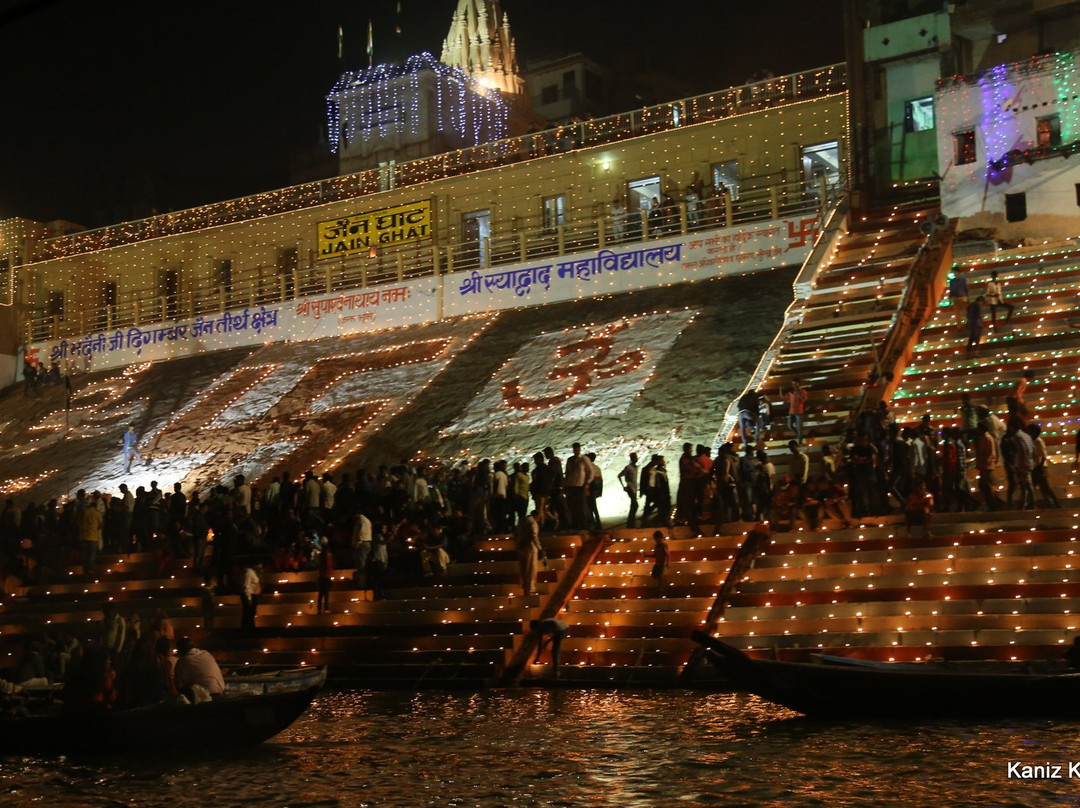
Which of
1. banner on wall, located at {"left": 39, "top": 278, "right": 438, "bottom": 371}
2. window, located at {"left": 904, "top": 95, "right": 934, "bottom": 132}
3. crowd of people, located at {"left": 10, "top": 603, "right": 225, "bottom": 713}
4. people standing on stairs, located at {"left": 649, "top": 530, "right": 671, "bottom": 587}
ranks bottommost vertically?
crowd of people, located at {"left": 10, "top": 603, "right": 225, "bottom": 713}

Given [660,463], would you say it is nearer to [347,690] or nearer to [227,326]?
[347,690]

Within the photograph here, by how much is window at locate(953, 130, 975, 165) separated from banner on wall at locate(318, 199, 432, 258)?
13437 mm

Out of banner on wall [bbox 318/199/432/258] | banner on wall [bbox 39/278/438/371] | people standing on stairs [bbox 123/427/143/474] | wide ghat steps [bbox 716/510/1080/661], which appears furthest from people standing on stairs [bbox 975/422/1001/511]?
banner on wall [bbox 318/199/432/258]

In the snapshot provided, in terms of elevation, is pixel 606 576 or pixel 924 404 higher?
pixel 924 404

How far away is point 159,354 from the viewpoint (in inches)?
1351

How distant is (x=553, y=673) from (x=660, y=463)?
12.9ft

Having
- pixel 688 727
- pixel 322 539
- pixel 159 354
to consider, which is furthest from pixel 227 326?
pixel 688 727

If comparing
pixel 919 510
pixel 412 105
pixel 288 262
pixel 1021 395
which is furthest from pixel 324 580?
pixel 412 105

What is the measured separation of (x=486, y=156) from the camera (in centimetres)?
3447

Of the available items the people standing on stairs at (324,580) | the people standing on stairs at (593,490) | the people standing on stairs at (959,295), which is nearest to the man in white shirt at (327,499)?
the people standing on stairs at (324,580)

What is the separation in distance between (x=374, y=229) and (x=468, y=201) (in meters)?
2.57

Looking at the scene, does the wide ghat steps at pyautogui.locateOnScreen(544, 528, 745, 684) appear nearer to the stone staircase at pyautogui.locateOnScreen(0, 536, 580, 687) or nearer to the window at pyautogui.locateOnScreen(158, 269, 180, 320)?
the stone staircase at pyautogui.locateOnScreen(0, 536, 580, 687)

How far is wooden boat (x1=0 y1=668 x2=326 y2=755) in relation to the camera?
35.0 feet

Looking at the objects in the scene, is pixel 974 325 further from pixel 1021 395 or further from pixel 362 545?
pixel 362 545
